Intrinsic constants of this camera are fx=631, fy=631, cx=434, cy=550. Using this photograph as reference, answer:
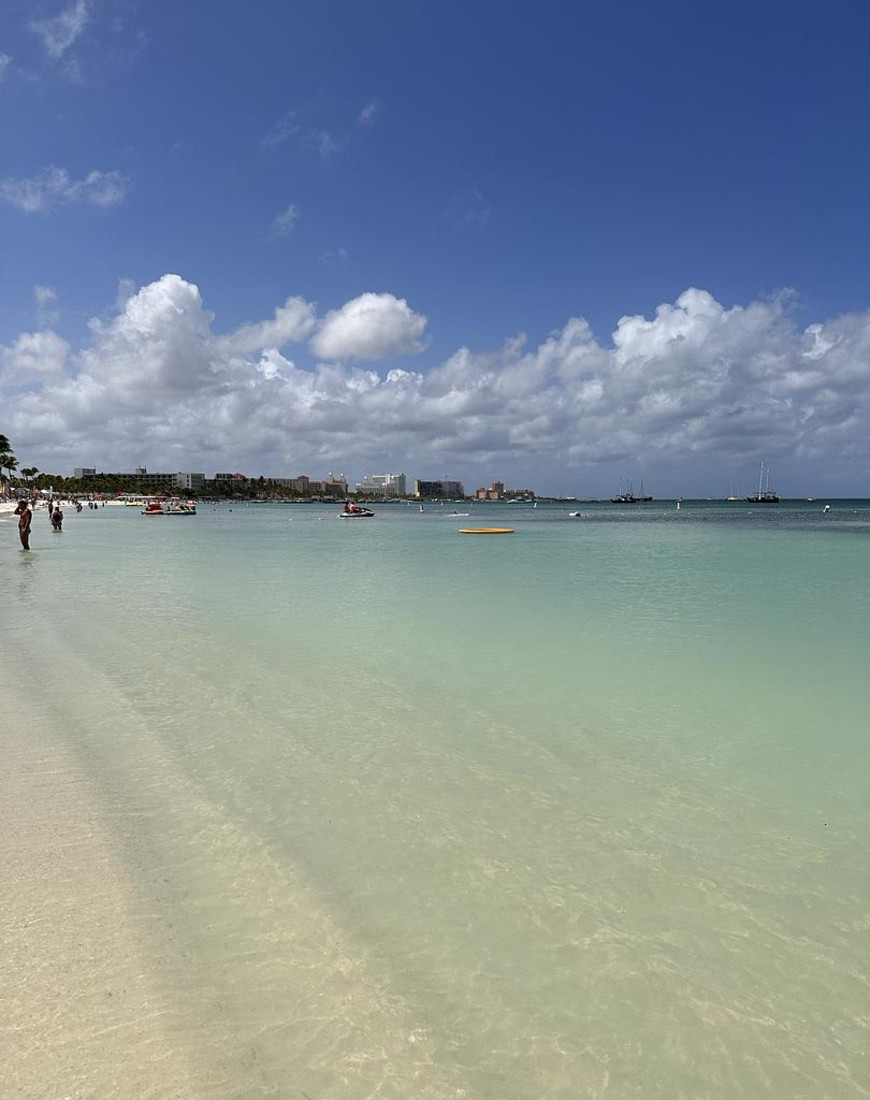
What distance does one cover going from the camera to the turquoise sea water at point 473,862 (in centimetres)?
302

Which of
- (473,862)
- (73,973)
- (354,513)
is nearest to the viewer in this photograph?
(73,973)

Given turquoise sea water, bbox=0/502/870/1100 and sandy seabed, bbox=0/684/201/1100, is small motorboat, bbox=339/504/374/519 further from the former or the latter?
sandy seabed, bbox=0/684/201/1100

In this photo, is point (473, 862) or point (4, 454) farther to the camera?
point (4, 454)

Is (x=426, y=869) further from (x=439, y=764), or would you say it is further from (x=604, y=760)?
(x=604, y=760)

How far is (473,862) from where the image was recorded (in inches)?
182

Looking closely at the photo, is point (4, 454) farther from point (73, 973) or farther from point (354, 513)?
point (73, 973)

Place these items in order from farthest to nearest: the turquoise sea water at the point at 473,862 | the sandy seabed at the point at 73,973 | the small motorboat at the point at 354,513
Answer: the small motorboat at the point at 354,513 < the turquoise sea water at the point at 473,862 < the sandy seabed at the point at 73,973

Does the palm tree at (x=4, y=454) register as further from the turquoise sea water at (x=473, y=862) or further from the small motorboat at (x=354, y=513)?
the turquoise sea water at (x=473, y=862)

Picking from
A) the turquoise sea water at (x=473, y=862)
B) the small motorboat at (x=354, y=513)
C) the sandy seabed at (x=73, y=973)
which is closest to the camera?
the sandy seabed at (x=73, y=973)

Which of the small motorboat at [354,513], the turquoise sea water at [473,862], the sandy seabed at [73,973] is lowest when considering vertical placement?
the turquoise sea water at [473,862]

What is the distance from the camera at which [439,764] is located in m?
6.51

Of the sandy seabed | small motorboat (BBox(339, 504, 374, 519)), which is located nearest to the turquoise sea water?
the sandy seabed

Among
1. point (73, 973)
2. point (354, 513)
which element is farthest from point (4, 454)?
point (73, 973)

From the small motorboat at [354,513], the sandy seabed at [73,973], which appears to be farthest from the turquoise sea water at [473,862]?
Answer: the small motorboat at [354,513]
